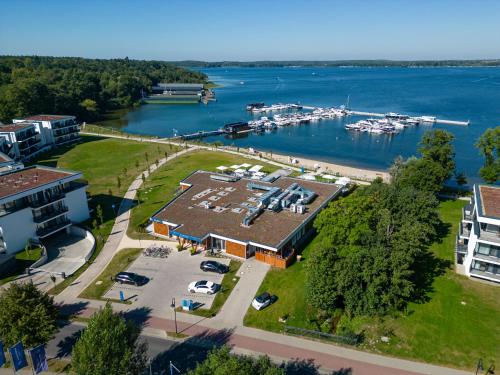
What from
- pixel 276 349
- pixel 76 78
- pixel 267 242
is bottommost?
pixel 276 349

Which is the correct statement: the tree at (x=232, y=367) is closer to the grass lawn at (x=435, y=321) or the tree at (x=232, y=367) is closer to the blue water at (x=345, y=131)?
the grass lawn at (x=435, y=321)

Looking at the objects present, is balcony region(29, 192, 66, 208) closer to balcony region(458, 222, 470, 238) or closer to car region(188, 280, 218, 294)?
car region(188, 280, 218, 294)

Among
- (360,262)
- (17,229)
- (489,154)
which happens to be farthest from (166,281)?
(489,154)

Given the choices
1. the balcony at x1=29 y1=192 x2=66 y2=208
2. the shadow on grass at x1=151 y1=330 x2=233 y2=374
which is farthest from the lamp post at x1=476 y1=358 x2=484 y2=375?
the balcony at x1=29 y1=192 x2=66 y2=208

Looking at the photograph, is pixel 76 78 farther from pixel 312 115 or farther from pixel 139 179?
pixel 139 179

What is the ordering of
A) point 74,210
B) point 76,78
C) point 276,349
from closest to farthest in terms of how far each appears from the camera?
1. point 276,349
2. point 74,210
3. point 76,78

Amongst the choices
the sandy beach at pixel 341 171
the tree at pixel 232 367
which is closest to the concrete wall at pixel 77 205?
the tree at pixel 232 367

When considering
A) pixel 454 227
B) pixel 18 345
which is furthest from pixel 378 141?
pixel 18 345

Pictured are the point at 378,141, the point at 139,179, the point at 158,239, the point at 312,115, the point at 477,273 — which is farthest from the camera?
the point at 312,115
